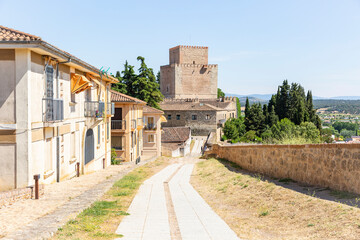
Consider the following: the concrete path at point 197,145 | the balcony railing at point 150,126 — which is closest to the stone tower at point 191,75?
the concrete path at point 197,145

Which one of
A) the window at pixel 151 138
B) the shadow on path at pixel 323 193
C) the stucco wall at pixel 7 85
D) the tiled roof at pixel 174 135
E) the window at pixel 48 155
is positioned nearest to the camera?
the shadow on path at pixel 323 193

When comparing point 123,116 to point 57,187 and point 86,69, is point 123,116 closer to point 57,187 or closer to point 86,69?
point 86,69

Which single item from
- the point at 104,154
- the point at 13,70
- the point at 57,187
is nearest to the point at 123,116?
the point at 104,154

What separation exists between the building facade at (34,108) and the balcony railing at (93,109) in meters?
2.47

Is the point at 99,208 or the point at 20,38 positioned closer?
the point at 99,208

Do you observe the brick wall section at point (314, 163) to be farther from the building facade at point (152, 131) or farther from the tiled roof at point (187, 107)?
the tiled roof at point (187, 107)

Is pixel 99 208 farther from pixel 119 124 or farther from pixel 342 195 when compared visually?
pixel 119 124

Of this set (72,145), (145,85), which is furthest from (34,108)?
(145,85)

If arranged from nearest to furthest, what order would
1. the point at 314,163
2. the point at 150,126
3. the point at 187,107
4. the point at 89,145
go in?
1. the point at 314,163
2. the point at 89,145
3. the point at 150,126
4. the point at 187,107

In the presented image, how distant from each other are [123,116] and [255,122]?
39.1 meters

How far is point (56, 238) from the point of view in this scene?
6.21 m

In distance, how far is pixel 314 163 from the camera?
10.8 metres

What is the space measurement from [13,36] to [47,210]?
16.6 ft

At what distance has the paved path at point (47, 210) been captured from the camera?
6.48 metres
